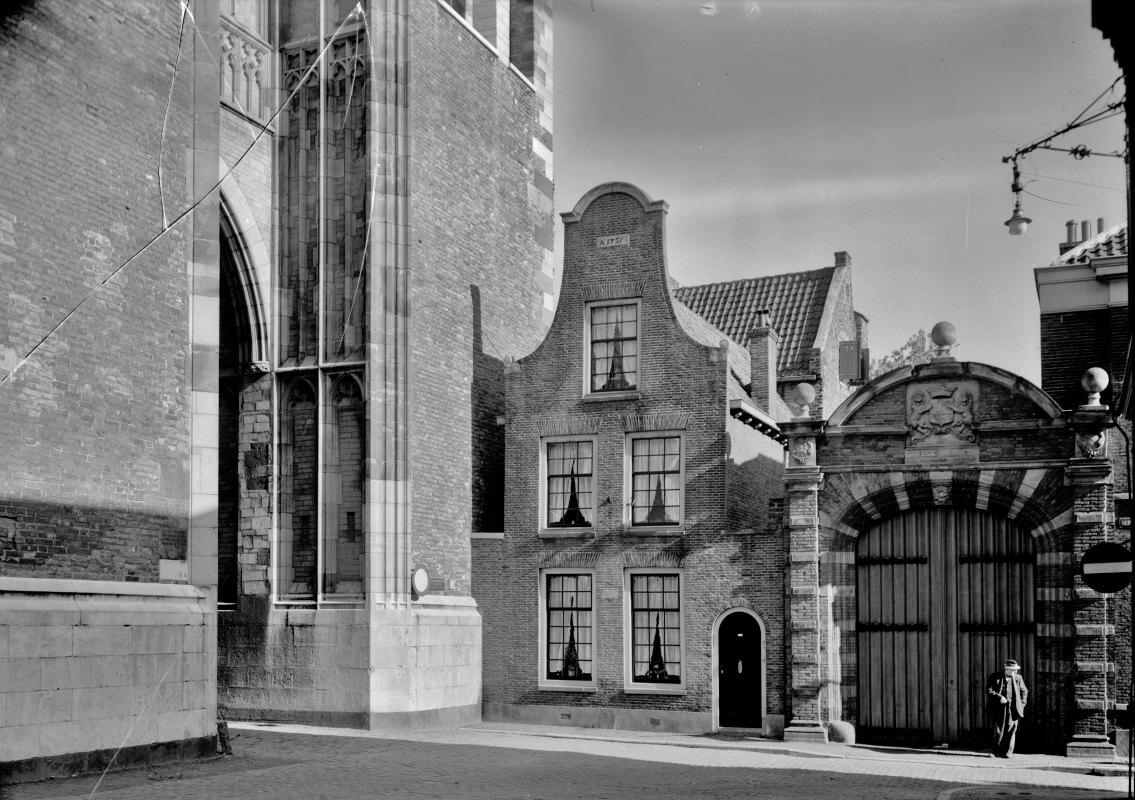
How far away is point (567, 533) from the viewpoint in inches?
1079

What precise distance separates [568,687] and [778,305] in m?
14.6

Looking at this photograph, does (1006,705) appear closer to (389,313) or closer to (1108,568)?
(1108,568)

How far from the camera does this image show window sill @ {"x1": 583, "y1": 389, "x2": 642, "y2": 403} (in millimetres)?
27234

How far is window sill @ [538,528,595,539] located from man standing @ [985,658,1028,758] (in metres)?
8.52

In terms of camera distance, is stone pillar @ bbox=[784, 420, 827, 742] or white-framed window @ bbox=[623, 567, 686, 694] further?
white-framed window @ bbox=[623, 567, 686, 694]

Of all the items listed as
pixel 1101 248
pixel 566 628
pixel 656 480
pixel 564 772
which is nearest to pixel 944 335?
pixel 1101 248

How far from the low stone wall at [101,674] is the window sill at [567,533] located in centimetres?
994

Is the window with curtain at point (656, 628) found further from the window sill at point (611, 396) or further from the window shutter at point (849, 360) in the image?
the window shutter at point (849, 360)

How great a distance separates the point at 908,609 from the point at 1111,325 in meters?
6.85

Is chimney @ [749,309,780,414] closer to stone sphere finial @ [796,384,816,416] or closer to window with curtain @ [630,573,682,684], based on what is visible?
stone sphere finial @ [796,384,816,416]

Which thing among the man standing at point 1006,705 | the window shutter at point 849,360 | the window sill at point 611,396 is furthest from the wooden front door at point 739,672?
the window shutter at point 849,360

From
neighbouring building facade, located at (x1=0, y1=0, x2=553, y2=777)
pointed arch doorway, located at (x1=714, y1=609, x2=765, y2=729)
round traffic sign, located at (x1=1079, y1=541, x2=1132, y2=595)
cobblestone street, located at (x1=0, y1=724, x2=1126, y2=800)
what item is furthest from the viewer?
pointed arch doorway, located at (x1=714, y1=609, x2=765, y2=729)

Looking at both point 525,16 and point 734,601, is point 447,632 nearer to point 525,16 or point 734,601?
point 734,601

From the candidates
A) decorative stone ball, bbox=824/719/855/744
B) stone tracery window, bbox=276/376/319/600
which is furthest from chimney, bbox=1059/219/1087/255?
stone tracery window, bbox=276/376/319/600
